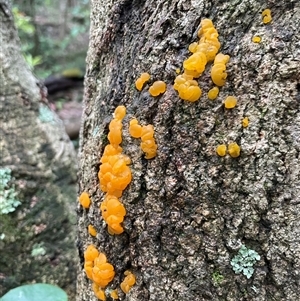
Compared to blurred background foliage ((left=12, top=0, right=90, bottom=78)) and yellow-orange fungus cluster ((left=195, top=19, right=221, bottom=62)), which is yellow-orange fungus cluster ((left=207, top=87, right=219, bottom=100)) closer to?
yellow-orange fungus cluster ((left=195, top=19, right=221, bottom=62))

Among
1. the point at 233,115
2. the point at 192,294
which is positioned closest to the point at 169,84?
the point at 233,115

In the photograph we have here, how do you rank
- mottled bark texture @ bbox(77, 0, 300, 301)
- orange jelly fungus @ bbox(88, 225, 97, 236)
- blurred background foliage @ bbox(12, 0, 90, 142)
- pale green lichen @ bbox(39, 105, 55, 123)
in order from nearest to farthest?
1. mottled bark texture @ bbox(77, 0, 300, 301)
2. orange jelly fungus @ bbox(88, 225, 97, 236)
3. pale green lichen @ bbox(39, 105, 55, 123)
4. blurred background foliage @ bbox(12, 0, 90, 142)

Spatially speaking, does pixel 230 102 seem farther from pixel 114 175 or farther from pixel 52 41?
pixel 52 41

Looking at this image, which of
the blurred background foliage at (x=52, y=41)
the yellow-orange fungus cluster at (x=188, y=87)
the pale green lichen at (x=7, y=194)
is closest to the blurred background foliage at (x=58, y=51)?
the blurred background foliage at (x=52, y=41)

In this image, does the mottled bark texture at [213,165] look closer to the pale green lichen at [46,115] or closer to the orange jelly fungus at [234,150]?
the orange jelly fungus at [234,150]

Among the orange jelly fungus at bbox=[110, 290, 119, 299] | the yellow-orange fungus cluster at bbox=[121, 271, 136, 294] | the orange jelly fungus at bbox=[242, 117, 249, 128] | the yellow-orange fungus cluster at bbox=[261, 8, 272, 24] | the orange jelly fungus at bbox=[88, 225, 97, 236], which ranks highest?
the yellow-orange fungus cluster at bbox=[261, 8, 272, 24]

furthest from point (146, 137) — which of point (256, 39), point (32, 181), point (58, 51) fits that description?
point (58, 51)

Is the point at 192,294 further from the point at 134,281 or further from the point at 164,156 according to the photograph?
the point at 164,156

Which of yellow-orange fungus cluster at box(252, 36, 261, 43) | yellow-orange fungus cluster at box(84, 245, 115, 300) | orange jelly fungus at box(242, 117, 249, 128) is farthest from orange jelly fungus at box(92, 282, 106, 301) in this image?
yellow-orange fungus cluster at box(252, 36, 261, 43)
